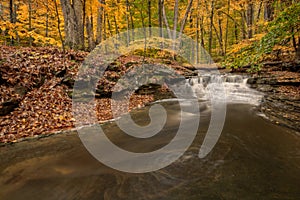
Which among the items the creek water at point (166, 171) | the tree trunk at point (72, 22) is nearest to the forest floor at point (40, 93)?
the creek water at point (166, 171)

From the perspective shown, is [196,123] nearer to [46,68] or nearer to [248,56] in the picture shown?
[248,56]

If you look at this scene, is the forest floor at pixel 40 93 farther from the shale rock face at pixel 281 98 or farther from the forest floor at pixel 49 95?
the shale rock face at pixel 281 98

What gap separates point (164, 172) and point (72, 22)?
8925 millimetres

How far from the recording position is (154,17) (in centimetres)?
2016

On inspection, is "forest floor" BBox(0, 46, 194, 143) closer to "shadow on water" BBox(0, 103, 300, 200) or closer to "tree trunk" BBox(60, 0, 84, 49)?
"shadow on water" BBox(0, 103, 300, 200)

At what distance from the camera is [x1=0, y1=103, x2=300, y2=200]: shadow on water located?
256cm

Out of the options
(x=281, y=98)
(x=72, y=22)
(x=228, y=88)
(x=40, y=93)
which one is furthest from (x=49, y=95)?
(x=228, y=88)

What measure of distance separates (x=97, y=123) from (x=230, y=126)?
375 centimetres

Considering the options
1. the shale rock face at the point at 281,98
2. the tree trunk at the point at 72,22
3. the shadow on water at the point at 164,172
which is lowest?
the shadow on water at the point at 164,172

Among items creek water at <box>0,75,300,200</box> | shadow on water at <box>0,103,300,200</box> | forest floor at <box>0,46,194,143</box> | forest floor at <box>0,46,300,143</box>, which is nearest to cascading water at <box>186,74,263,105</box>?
forest floor at <box>0,46,300,143</box>

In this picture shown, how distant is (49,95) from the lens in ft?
20.4

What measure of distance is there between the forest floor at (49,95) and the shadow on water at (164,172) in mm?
771

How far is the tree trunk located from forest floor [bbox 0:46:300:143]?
1.50 m

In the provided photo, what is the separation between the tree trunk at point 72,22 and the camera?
922 centimetres
